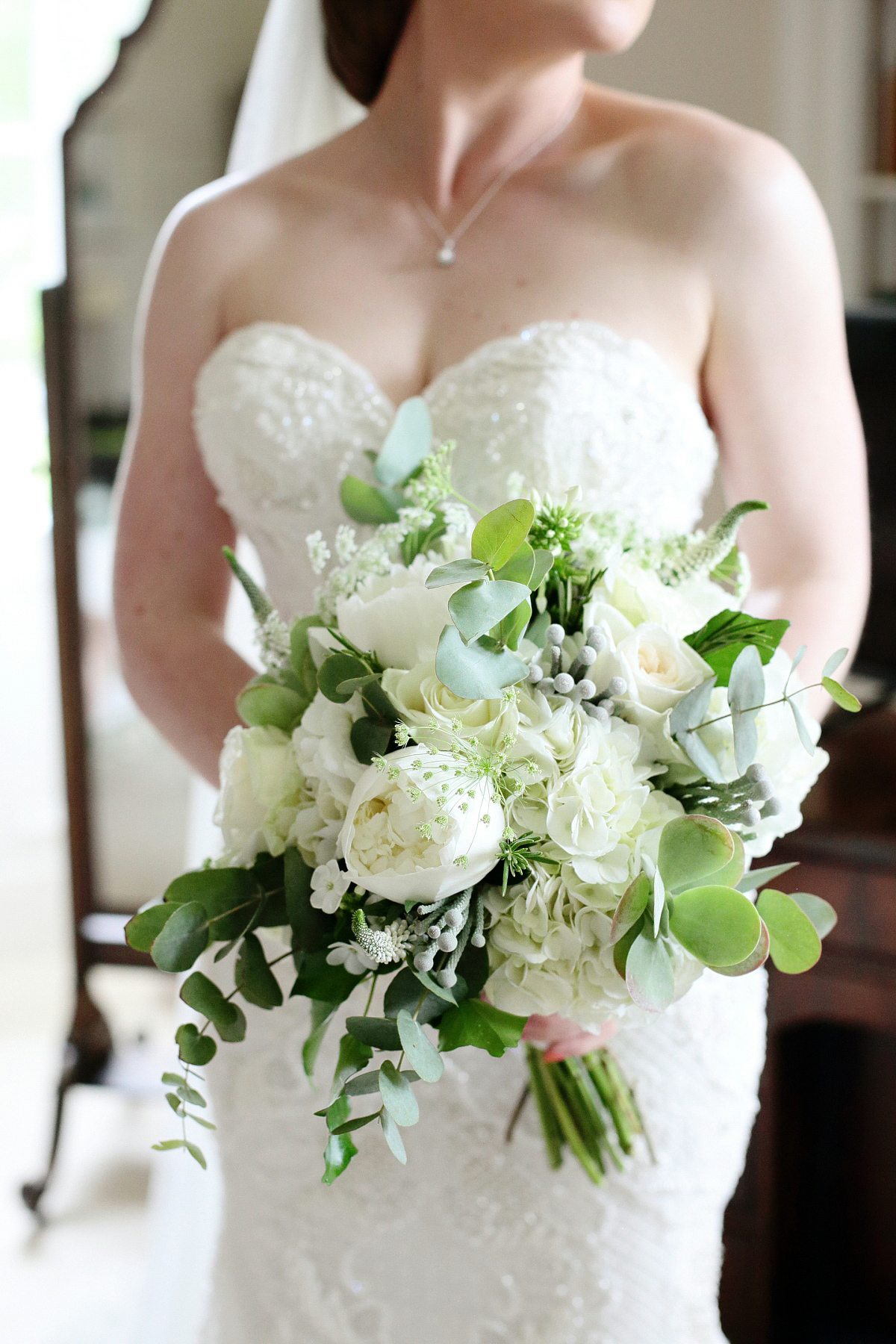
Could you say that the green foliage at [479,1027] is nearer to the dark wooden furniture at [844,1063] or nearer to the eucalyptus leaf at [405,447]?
the eucalyptus leaf at [405,447]

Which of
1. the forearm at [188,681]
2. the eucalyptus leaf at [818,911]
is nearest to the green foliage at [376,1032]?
the eucalyptus leaf at [818,911]

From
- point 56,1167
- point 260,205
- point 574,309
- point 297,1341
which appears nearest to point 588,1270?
point 297,1341

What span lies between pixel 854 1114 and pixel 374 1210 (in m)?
1.12

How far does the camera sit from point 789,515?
1316 millimetres

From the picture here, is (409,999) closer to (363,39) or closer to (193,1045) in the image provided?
→ (193,1045)

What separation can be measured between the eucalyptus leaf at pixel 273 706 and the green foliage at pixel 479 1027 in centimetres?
24

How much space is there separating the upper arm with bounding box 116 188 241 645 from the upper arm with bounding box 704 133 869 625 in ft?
1.97

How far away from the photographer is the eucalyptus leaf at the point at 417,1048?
0.77 m

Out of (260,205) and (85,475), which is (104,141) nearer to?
(85,475)

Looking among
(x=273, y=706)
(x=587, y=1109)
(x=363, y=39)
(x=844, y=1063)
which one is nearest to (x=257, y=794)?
(x=273, y=706)

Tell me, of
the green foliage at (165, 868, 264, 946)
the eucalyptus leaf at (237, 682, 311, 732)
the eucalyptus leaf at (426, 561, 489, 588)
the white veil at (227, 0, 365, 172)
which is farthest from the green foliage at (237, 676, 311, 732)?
the white veil at (227, 0, 365, 172)

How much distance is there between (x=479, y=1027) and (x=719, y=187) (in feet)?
3.05

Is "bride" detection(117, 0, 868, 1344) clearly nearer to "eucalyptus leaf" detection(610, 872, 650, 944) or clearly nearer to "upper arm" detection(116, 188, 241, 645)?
"upper arm" detection(116, 188, 241, 645)

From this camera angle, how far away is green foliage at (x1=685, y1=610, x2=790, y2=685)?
0.86 meters
